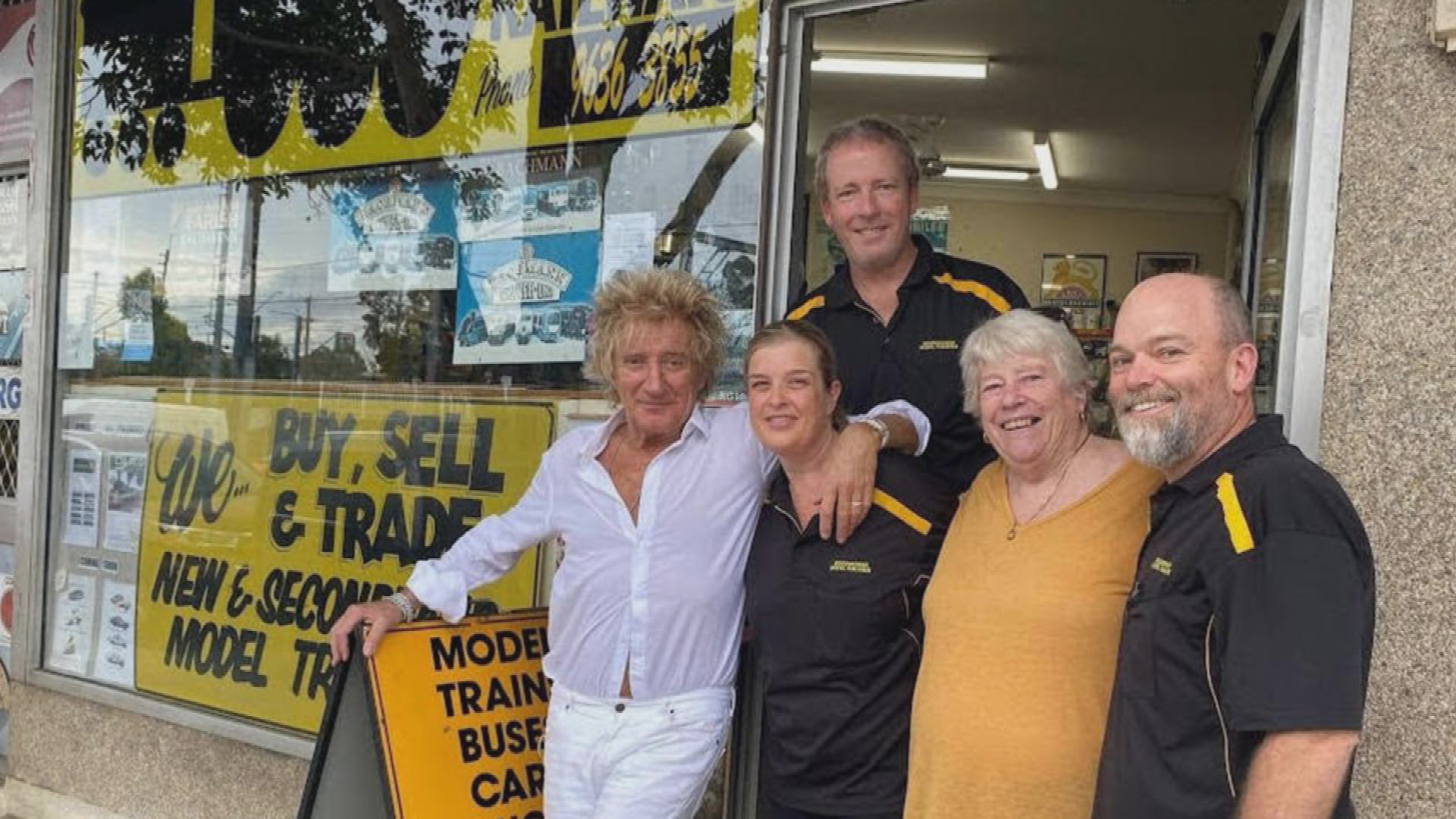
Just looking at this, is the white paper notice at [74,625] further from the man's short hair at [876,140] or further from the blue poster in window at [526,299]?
the man's short hair at [876,140]

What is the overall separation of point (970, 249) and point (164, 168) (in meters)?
7.31

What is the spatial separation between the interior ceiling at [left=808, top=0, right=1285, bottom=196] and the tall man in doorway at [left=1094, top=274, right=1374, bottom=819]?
1726 millimetres

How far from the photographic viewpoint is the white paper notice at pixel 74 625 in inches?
176

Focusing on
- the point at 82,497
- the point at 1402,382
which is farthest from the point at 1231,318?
the point at 82,497

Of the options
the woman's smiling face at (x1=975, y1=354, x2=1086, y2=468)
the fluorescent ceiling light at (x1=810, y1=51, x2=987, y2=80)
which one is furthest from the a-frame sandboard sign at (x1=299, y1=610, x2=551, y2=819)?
the fluorescent ceiling light at (x1=810, y1=51, x2=987, y2=80)

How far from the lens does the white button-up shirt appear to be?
7.78 ft

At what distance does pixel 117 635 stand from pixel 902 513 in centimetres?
340

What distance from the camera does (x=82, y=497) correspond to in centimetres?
452

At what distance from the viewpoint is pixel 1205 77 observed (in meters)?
6.33

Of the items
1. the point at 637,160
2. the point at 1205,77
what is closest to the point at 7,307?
the point at 637,160

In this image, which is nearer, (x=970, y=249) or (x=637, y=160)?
(x=637, y=160)

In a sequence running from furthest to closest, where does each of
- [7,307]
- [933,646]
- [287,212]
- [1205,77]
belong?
[1205,77], [7,307], [287,212], [933,646]

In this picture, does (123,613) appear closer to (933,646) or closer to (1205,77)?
(933,646)

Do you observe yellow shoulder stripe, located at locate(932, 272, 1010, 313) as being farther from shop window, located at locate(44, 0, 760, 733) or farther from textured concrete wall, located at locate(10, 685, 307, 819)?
textured concrete wall, located at locate(10, 685, 307, 819)
